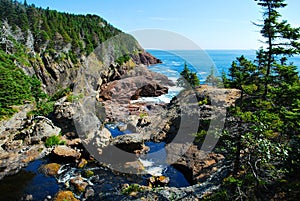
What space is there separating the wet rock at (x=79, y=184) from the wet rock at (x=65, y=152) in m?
3.28

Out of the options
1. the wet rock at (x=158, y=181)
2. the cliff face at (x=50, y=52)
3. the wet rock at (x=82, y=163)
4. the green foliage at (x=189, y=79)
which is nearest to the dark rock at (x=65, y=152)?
the wet rock at (x=82, y=163)

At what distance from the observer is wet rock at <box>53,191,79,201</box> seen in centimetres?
1543

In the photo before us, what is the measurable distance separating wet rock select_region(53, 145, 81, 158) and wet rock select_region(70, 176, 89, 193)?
328 centimetres

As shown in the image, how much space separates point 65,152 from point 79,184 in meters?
4.72

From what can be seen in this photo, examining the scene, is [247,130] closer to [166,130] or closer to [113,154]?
[113,154]

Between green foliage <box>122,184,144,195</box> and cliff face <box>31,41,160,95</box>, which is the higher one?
cliff face <box>31,41,160,95</box>

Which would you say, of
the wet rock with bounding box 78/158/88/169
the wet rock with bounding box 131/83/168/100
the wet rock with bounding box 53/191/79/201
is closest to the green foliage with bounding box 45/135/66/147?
the wet rock with bounding box 78/158/88/169

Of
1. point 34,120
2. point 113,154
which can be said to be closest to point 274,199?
point 113,154

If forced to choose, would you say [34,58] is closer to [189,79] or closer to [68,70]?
[68,70]

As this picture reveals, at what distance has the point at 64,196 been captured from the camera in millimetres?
15562

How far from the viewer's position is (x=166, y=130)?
26.9 m

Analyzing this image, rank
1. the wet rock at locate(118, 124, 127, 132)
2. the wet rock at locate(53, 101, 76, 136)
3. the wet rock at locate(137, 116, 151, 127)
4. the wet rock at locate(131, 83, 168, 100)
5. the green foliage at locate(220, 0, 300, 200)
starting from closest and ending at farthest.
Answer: the green foliage at locate(220, 0, 300, 200)
the wet rock at locate(53, 101, 76, 136)
the wet rock at locate(118, 124, 127, 132)
the wet rock at locate(137, 116, 151, 127)
the wet rock at locate(131, 83, 168, 100)

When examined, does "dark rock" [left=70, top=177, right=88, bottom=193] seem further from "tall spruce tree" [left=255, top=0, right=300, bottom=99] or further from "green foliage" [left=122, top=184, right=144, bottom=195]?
"tall spruce tree" [left=255, top=0, right=300, bottom=99]

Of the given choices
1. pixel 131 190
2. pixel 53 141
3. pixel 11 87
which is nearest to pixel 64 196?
pixel 131 190
